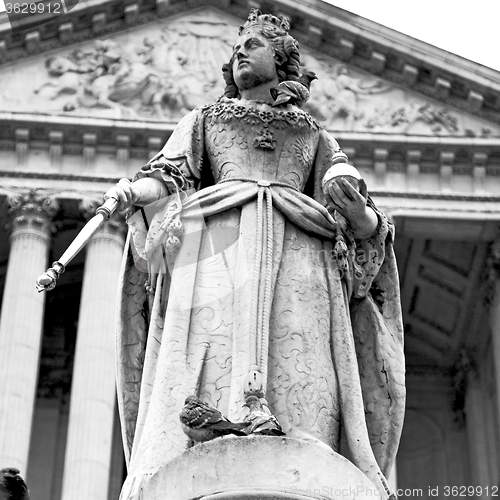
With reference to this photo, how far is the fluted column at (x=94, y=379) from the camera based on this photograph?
27016 millimetres

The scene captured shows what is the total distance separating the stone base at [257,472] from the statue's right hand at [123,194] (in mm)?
1342

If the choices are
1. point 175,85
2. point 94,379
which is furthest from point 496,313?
point 94,379

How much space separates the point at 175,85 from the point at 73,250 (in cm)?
2680

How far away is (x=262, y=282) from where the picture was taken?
6961 mm

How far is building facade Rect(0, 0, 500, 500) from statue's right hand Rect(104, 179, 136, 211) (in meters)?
21.3

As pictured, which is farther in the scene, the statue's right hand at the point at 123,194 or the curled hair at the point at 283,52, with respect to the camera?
the curled hair at the point at 283,52

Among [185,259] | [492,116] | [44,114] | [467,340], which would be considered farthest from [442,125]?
[185,259]

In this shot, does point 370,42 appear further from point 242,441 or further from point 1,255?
point 242,441

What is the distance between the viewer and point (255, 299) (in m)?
6.88

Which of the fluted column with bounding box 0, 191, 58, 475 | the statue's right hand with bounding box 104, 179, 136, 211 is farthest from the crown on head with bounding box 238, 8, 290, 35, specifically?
the fluted column with bounding box 0, 191, 58, 475

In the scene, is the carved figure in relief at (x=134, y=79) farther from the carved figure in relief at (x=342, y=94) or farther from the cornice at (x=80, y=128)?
the carved figure in relief at (x=342, y=94)

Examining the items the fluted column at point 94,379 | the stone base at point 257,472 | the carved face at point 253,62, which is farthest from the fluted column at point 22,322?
the stone base at point 257,472

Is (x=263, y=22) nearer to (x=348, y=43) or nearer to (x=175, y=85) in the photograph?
(x=175, y=85)

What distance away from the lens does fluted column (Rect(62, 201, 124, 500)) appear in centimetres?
2702
